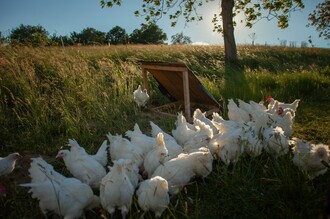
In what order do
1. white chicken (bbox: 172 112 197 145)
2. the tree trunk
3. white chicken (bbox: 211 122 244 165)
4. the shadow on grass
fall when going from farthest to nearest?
the tree trunk < the shadow on grass < white chicken (bbox: 172 112 197 145) < white chicken (bbox: 211 122 244 165)

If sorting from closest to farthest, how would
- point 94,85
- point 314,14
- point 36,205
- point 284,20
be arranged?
point 36,205 → point 94,85 → point 284,20 → point 314,14

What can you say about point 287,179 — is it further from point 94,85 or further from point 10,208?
point 94,85

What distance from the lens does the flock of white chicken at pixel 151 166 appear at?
2.13m

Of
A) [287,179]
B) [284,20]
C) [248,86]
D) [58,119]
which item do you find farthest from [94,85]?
[284,20]

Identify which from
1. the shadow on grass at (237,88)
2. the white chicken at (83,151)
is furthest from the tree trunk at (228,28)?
the white chicken at (83,151)

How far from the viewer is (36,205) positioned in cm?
255

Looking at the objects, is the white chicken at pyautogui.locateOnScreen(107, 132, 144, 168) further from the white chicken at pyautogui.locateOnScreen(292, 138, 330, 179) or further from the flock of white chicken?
the white chicken at pyautogui.locateOnScreen(292, 138, 330, 179)

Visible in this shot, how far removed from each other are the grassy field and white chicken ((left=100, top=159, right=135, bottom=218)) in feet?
0.40

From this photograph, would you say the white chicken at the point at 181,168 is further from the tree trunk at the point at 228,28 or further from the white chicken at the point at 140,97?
the tree trunk at the point at 228,28

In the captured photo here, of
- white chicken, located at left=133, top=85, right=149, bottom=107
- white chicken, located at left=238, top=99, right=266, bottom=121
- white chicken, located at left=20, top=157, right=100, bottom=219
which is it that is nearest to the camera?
white chicken, located at left=20, top=157, right=100, bottom=219

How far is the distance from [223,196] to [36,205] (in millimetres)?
1946

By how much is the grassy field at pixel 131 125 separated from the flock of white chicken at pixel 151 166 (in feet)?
0.44

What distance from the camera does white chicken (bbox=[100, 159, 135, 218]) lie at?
2113 mm

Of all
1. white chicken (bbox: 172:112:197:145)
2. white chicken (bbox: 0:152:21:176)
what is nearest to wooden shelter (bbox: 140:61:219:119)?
white chicken (bbox: 172:112:197:145)
